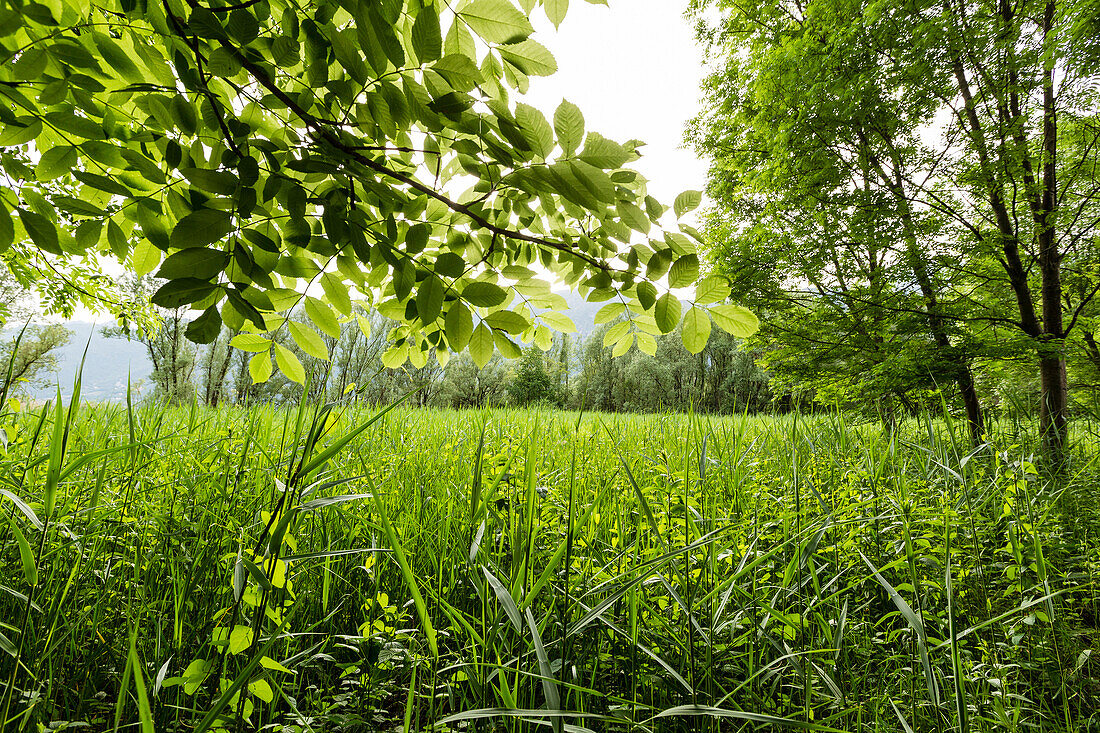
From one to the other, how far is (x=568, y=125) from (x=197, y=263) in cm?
71

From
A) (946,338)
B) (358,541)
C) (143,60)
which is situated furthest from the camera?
(946,338)

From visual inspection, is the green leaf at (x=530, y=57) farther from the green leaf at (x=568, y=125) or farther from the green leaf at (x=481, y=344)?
the green leaf at (x=481, y=344)

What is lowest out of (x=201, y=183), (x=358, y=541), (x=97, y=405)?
(x=358, y=541)

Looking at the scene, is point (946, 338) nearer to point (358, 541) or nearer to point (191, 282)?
point (358, 541)

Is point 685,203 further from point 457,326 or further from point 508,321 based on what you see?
point 457,326

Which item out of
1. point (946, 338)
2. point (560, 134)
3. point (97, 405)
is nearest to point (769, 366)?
point (946, 338)

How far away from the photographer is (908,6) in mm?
3762

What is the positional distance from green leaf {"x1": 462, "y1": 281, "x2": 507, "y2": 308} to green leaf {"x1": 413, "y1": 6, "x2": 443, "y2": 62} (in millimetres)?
434

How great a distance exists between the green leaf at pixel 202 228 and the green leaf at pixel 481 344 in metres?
0.55

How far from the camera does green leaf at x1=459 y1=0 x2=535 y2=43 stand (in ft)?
2.76

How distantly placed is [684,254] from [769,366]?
4.93 metres

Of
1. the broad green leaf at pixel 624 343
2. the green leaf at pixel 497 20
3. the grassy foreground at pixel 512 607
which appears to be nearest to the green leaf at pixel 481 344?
the grassy foreground at pixel 512 607

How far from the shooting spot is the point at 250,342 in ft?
3.64

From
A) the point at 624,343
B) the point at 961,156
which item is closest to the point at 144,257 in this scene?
the point at 624,343
